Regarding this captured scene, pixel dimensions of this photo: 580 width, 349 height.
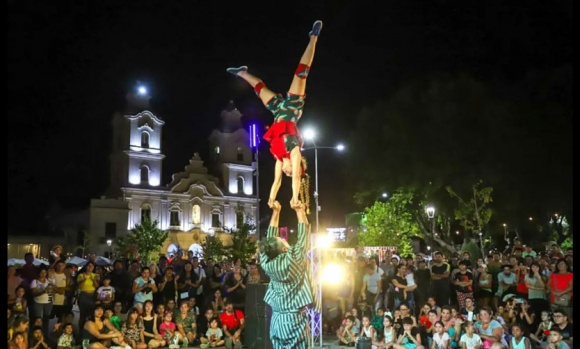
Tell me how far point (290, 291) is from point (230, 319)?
4.71 metres

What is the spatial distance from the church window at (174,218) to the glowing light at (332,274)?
37.6m

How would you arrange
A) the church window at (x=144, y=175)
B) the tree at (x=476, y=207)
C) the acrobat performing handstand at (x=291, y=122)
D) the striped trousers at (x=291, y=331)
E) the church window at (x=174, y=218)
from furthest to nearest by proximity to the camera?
the church window at (x=174, y=218) < the church window at (x=144, y=175) < the tree at (x=476, y=207) < the acrobat performing handstand at (x=291, y=122) < the striped trousers at (x=291, y=331)

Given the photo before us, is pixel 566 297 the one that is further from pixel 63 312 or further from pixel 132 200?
pixel 132 200

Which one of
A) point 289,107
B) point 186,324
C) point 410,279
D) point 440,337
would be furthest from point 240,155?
point 289,107

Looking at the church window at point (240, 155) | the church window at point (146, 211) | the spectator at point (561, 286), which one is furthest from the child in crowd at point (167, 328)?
the church window at point (240, 155)

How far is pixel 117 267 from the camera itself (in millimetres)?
12219

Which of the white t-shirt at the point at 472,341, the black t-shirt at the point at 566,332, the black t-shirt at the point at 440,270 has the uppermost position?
the black t-shirt at the point at 440,270

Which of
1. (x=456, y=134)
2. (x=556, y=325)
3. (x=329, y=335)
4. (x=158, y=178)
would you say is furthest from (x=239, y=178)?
(x=556, y=325)

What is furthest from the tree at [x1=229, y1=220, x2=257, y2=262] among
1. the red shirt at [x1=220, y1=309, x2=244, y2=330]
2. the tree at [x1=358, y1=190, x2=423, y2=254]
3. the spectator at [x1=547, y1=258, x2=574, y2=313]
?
the spectator at [x1=547, y1=258, x2=574, y2=313]

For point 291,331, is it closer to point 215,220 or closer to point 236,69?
point 236,69

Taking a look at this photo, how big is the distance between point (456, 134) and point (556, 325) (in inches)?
578

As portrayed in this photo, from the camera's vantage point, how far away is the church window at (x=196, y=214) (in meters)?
50.6

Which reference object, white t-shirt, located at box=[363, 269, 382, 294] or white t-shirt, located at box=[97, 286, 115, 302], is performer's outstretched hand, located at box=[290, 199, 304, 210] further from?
white t-shirt, located at box=[97, 286, 115, 302]

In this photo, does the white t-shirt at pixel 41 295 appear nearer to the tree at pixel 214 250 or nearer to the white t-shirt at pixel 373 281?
the white t-shirt at pixel 373 281
